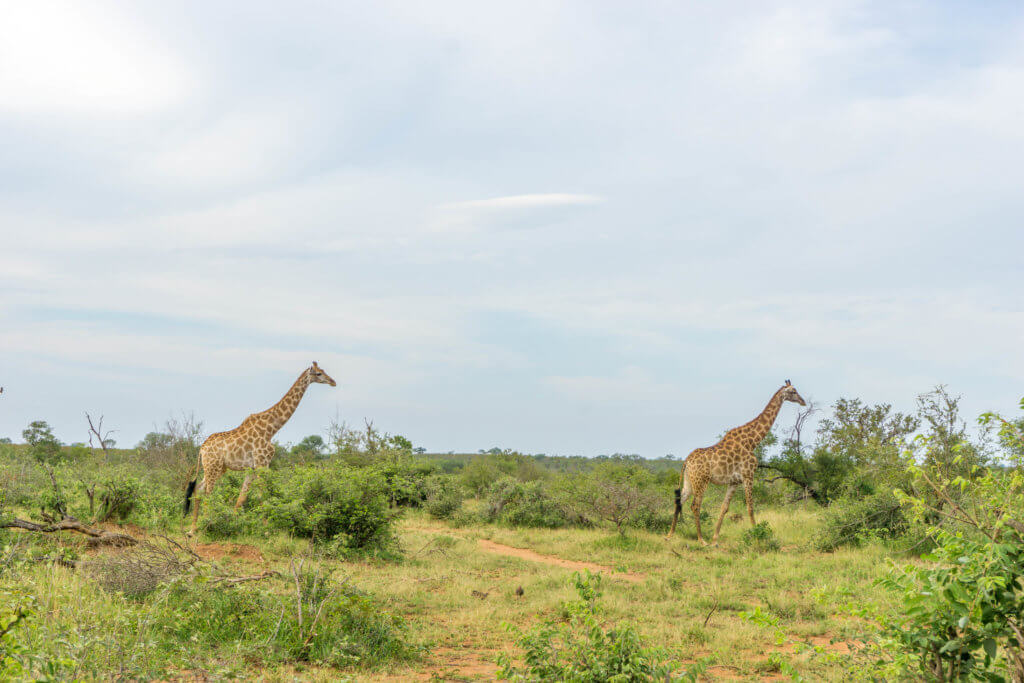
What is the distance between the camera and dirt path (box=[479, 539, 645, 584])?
34.6 ft

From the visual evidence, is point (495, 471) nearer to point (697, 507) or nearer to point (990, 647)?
point (697, 507)

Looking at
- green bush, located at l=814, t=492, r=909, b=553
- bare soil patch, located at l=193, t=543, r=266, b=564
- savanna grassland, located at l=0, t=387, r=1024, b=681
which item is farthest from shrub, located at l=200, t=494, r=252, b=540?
green bush, located at l=814, t=492, r=909, b=553

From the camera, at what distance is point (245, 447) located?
1272 cm

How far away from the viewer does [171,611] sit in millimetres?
6590

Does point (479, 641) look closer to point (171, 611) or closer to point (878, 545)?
point (171, 611)

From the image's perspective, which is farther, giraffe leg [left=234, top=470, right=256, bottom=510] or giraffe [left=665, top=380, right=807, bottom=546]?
giraffe [left=665, top=380, right=807, bottom=546]

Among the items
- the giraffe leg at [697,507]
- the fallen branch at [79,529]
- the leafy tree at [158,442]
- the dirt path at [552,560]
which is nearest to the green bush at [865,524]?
the giraffe leg at [697,507]

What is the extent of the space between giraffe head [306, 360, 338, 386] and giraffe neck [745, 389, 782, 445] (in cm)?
854

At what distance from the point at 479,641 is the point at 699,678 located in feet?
7.22

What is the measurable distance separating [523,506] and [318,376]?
5.53 m

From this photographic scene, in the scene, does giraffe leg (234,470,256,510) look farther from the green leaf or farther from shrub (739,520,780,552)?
the green leaf

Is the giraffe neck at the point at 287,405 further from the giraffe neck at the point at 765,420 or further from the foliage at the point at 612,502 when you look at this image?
the giraffe neck at the point at 765,420

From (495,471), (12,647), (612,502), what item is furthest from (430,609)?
(495,471)

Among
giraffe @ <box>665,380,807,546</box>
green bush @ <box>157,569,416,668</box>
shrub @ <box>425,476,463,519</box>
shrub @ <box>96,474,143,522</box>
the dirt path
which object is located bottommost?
the dirt path
